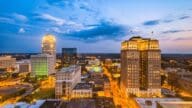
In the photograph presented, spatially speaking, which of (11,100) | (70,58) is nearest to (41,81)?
(11,100)

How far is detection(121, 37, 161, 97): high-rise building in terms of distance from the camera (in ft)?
225

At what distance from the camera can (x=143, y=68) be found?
70.4 meters

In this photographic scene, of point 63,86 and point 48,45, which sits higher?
point 48,45

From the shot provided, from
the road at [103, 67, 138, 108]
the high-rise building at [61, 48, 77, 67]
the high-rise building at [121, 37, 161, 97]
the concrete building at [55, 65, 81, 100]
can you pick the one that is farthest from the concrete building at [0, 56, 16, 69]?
the high-rise building at [121, 37, 161, 97]

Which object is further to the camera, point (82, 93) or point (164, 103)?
point (82, 93)

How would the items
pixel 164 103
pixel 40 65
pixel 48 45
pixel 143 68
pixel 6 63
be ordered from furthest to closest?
pixel 6 63, pixel 48 45, pixel 40 65, pixel 143 68, pixel 164 103

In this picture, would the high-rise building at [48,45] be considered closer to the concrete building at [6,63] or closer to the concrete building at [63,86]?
the concrete building at [6,63]

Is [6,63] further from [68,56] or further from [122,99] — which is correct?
[122,99]

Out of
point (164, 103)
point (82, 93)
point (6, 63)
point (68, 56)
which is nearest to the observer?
point (164, 103)

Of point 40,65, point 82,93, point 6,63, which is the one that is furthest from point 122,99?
point 6,63

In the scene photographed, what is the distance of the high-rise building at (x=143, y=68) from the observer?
6862cm

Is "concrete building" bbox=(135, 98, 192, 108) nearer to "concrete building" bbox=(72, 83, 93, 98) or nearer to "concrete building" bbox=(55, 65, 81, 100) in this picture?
"concrete building" bbox=(72, 83, 93, 98)

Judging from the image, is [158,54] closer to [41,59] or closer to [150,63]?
[150,63]

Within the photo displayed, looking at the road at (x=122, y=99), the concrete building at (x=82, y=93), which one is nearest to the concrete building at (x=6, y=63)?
the road at (x=122, y=99)
